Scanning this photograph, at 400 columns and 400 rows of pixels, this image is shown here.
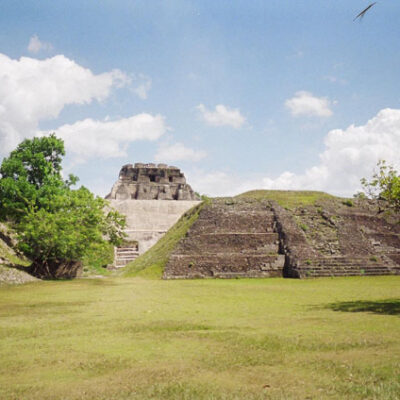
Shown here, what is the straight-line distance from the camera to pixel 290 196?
89.8 ft

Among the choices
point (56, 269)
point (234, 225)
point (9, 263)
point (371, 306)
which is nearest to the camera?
point (371, 306)

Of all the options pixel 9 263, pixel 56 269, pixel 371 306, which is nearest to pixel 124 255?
pixel 56 269

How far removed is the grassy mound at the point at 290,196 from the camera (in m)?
26.1

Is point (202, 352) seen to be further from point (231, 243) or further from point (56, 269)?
point (56, 269)

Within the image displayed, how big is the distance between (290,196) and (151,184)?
33.8 m

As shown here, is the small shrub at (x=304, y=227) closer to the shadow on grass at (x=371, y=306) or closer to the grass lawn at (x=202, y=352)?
the shadow on grass at (x=371, y=306)

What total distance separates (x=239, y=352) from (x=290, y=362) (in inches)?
28.2

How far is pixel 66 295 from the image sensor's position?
12289 millimetres

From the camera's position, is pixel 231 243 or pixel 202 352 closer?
pixel 202 352

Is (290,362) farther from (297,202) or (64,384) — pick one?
(297,202)

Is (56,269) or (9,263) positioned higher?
(9,263)

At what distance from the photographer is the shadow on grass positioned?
Result: 825 centimetres

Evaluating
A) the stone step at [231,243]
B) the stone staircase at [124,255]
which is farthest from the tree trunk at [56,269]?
the stone staircase at [124,255]

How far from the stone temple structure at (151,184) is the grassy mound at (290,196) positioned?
29.4 m
